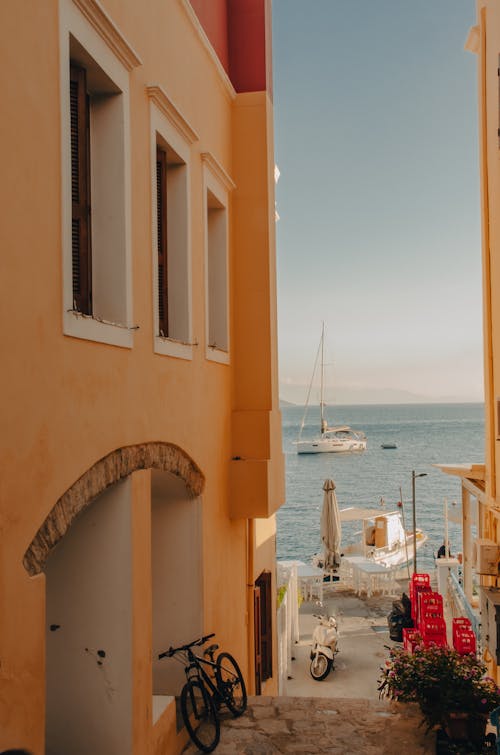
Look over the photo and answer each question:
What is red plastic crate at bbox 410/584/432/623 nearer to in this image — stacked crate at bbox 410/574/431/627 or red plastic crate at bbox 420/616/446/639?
stacked crate at bbox 410/574/431/627

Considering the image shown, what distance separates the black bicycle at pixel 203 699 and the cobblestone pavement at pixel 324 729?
0.43 feet

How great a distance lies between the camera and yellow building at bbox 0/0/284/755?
13.7ft

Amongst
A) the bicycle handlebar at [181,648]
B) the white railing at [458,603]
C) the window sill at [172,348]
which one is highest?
the window sill at [172,348]

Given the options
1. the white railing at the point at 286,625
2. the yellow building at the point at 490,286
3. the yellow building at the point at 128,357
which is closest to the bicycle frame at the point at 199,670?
the yellow building at the point at 128,357

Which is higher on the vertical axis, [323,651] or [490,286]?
[490,286]

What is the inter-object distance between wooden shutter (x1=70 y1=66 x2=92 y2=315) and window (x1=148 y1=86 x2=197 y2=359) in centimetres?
188

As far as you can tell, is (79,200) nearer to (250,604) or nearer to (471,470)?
(250,604)

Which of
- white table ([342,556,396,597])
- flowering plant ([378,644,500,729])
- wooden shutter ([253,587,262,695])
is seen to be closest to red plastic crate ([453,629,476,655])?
wooden shutter ([253,587,262,695])

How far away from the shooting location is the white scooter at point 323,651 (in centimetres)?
1503

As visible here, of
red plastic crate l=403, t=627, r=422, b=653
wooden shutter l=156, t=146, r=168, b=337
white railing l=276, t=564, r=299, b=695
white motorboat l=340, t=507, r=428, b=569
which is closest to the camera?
wooden shutter l=156, t=146, r=168, b=337

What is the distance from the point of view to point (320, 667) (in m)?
15.1

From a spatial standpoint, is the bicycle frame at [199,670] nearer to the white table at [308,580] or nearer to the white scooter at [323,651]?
the white scooter at [323,651]

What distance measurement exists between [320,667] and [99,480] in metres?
11.3

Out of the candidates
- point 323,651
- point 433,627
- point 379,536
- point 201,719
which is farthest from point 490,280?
point 379,536
